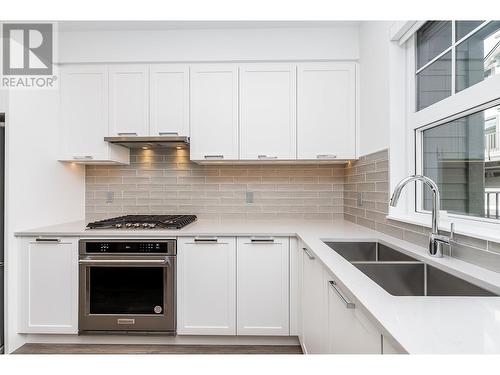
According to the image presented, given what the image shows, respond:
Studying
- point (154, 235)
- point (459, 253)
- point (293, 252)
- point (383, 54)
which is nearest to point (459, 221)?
point (459, 253)

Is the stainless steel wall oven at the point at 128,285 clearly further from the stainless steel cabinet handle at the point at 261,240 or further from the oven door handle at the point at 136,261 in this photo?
the stainless steel cabinet handle at the point at 261,240

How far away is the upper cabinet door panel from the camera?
9.53 feet

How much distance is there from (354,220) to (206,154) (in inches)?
57.0

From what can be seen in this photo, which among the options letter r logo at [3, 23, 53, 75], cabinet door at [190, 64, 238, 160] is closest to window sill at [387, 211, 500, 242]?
cabinet door at [190, 64, 238, 160]

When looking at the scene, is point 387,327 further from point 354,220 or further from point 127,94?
point 127,94

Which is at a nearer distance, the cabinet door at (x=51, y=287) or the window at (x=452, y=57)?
the window at (x=452, y=57)

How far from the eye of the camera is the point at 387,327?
2.63ft

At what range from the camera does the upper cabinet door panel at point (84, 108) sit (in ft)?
9.53

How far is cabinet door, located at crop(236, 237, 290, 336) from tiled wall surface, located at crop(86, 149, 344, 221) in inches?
32.3

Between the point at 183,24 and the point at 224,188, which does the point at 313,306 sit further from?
the point at 183,24

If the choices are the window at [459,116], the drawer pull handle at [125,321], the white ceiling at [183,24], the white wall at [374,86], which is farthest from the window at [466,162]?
the drawer pull handle at [125,321]

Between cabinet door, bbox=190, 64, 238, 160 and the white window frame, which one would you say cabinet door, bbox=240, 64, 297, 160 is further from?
the white window frame

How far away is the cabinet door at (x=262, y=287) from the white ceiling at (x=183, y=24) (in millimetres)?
1861

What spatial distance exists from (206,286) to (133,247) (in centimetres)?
62
